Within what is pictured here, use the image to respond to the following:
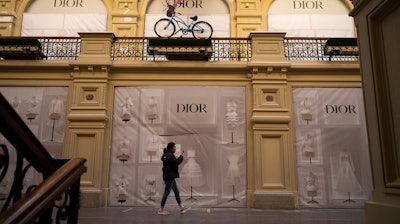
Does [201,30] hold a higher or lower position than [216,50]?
higher

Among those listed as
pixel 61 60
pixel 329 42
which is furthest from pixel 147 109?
pixel 329 42

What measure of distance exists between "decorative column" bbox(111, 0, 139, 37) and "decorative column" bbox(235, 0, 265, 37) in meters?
3.67

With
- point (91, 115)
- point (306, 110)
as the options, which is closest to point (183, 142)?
point (91, 115)

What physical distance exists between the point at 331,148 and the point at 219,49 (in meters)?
4.25

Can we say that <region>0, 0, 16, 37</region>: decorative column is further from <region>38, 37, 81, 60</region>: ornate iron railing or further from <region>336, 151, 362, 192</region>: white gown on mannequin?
<region>336, 151, 362, 192</region>: white gown on mannequin

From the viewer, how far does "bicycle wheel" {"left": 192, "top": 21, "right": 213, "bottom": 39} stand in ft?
39.2

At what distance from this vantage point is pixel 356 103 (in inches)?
396

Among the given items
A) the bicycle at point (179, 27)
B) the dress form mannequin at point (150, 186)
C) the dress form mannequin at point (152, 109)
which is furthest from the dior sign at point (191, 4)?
the dress form mannequin at point (150, 186)

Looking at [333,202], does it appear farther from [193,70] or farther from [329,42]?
[193,70]

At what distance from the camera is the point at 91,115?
9.73 metres

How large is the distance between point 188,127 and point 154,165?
138 centimetres

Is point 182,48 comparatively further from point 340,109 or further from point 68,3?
point 68,3

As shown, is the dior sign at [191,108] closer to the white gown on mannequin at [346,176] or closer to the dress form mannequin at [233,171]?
the dress form mannequin at [233,171]

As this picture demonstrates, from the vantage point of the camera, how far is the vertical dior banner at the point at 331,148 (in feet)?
31.0
